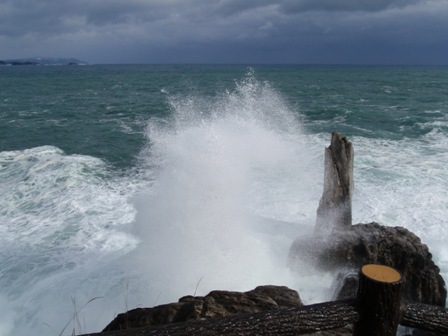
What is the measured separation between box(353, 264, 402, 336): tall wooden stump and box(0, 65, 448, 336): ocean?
2.03m

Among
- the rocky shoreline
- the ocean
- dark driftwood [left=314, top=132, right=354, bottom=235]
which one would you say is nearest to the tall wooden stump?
the ocean

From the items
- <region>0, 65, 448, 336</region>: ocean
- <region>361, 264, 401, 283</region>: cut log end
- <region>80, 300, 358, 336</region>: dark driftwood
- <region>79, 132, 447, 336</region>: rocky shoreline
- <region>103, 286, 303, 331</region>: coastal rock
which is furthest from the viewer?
<region>0, 65, 448, 336</region>: ocean

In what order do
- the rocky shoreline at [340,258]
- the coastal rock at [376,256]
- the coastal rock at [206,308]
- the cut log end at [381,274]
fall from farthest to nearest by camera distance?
the coastal rock at [376,256] → the rocky shoreline at [340,258] → the coastal rock at [206,308] → the cut log end at [381,274]

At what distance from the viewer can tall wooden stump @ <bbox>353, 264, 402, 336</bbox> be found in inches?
81.5

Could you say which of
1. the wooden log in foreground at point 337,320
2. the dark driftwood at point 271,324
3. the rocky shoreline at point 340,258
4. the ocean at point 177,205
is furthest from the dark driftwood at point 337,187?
the dark driftwood at point 271,324

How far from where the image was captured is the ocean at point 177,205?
7.26 m

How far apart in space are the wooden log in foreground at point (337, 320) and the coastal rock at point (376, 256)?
3924 millimetres

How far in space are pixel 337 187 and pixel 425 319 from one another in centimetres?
561

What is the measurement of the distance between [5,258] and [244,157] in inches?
351

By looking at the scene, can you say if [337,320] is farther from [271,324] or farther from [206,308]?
[206,308]

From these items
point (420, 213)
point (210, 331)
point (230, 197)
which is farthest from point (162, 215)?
point (210, 331)

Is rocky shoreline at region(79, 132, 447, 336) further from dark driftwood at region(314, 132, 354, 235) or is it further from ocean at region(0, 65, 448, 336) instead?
ocean at region(0, 65, 448, 336)

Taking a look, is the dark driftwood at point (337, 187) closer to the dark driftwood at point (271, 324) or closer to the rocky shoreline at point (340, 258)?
the rocky shoreline at point (340, 258)

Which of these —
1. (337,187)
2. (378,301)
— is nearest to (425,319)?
(378,301)
